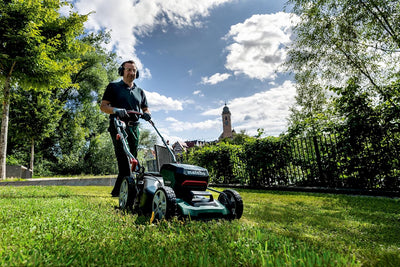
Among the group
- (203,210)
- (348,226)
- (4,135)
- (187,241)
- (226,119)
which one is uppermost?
(226,119)

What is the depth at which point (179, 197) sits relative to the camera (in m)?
2.79

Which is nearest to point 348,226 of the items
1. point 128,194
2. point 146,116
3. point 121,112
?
point 128,194

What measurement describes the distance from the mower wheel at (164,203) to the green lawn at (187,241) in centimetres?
11

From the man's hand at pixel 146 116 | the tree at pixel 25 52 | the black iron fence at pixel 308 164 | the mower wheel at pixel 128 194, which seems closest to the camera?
the mower wheel at pixel 128 194

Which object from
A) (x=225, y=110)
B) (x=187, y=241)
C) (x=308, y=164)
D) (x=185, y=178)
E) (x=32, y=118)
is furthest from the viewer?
(x=225, y=110)

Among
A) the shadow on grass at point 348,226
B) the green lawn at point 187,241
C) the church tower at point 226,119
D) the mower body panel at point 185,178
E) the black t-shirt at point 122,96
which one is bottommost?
the shadow on grass at point 348,226

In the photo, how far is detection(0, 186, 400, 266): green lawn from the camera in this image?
1.48 m

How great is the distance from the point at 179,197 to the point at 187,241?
0.91m

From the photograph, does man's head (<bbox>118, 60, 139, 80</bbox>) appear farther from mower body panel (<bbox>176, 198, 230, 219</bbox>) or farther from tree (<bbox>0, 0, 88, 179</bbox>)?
tree (<bbox>0, 0, 88, 179</bbox>)

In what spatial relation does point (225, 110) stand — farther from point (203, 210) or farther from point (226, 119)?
point (203, 210)

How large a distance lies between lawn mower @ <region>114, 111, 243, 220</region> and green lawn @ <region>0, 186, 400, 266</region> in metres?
0.16

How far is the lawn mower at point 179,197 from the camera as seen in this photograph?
100 inches

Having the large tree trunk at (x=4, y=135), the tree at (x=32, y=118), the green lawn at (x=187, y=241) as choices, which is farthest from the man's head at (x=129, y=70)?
the tree at (x=32, y=118)

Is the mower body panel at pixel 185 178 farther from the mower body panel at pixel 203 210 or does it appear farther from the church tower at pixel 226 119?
the church tower at pixel 226 119
